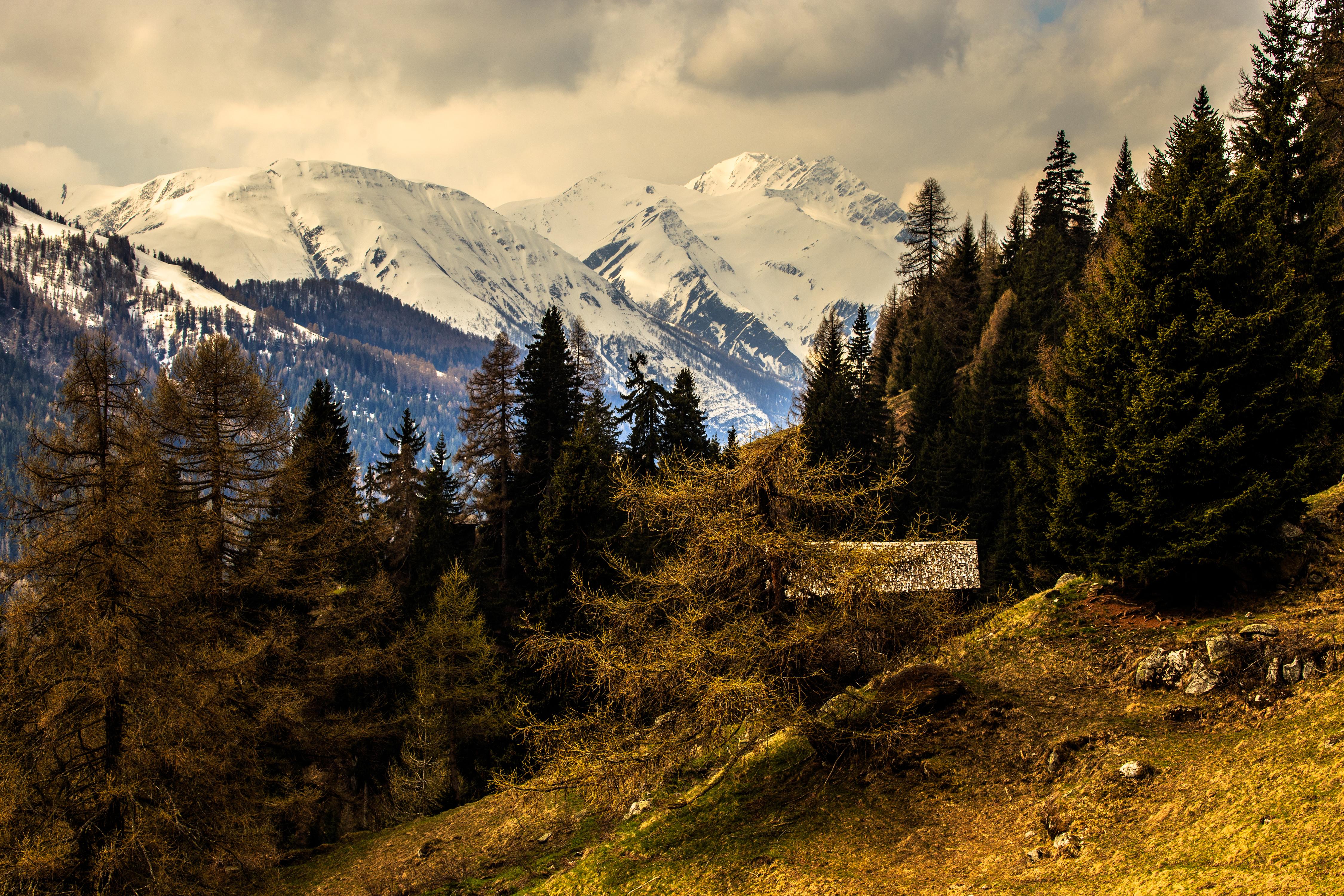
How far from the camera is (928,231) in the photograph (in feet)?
256

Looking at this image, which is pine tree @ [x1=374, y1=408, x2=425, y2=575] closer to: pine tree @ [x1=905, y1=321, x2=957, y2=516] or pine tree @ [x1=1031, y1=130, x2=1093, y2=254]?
pine tree @ [x1=905, y1=321, x2=957, y2=516]

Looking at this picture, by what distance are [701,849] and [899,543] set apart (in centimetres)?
635

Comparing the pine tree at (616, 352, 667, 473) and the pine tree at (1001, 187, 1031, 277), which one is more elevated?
the pine tree at (1001, 187, 1031, 277)

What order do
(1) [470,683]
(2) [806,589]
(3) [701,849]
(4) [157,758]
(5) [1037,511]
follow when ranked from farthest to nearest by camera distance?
(1) [470,683] → (5) [1037,511] → (4) [157,758] → (2) [806,589] → (3) [701,849]

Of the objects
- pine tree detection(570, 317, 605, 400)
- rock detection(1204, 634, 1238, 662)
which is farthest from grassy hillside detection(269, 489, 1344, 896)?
pine tree detection(570, 317, 605, 400)

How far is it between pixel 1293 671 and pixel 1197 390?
540 cm

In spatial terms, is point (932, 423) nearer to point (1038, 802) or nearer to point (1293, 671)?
point (1293, 671)

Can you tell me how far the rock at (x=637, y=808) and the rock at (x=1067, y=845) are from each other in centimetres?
855

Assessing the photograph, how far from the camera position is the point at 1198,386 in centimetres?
1404

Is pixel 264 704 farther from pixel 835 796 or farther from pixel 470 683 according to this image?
pixel 835 796

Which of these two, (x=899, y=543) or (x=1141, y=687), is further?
(x=899, y=543)

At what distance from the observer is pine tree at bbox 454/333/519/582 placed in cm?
3488

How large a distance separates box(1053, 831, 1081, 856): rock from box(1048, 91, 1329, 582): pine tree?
6.27m

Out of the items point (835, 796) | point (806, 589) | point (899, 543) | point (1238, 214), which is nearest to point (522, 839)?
point (835, 796)
